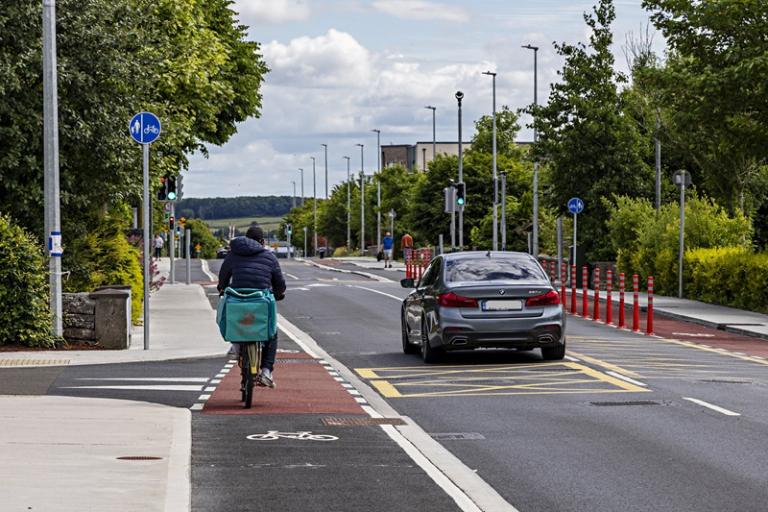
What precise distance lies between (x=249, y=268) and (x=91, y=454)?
4.46m

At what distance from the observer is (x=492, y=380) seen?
1864cm

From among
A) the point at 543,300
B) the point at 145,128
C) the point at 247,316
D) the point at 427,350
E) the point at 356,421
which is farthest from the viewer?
the point at 145,128

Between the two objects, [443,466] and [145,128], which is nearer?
[443,466]

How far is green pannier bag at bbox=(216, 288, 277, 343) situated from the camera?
49.9ft

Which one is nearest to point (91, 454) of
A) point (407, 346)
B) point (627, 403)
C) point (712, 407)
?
point (627, 403)

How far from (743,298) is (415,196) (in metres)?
53.9

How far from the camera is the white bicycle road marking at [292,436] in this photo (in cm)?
1276

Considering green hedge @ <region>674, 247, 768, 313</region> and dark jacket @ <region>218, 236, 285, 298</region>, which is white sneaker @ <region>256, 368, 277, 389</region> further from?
green hedge @ <region>674, 247, 768, 313</region>

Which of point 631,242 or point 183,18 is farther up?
point 183,18

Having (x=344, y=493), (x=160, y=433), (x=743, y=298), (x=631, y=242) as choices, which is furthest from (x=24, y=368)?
(x=631, y=242)

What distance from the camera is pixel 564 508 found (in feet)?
30.7

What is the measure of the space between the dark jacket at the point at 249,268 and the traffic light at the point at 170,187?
26.9m

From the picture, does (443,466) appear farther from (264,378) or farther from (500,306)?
(500,306)

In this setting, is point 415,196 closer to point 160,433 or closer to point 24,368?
point 24,368
